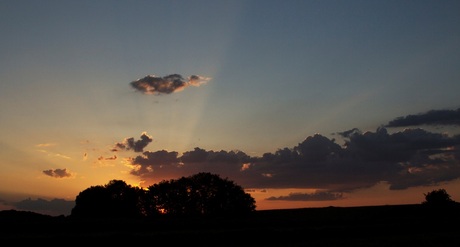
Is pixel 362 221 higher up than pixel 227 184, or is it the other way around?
pixel 227 184

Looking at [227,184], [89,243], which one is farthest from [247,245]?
[227,184]

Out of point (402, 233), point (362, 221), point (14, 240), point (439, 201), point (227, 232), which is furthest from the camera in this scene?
point (439, 201)

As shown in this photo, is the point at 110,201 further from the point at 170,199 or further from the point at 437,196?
the point at 437,196

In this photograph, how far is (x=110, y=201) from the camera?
99.8m

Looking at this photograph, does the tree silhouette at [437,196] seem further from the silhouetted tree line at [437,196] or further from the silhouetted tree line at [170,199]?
the silhouetted tree line at [170,199]

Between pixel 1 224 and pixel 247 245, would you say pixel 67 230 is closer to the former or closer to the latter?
pixel 1 224

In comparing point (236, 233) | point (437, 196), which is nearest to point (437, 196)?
point (437, 196)

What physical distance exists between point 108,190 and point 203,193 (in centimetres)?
2062

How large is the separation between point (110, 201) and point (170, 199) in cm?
1312

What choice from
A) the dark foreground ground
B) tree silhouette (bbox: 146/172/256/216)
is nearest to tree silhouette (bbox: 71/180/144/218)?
tree silhouette (bbox: 146/172/256/216)

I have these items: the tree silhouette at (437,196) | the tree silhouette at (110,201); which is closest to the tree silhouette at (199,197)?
the tree silhouette at (110,201)

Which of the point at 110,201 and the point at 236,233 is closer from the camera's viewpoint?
the point at 236,233

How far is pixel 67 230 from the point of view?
159 ft

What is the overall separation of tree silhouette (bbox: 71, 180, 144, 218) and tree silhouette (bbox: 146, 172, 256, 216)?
331 cm
